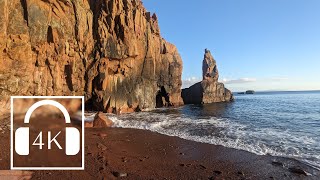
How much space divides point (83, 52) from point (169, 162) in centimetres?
2582

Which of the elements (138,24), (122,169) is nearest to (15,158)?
(122,169)

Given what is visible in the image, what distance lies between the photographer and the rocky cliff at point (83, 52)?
24.7 metres

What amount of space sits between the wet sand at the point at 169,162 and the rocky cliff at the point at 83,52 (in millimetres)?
10085

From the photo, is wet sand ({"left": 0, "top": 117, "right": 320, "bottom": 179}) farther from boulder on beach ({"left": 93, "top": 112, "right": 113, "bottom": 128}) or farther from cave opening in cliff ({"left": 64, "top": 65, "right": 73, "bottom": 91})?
cave opening in cliff ({"left": 64, "top": 65, "right": 73, "bottom": 91})

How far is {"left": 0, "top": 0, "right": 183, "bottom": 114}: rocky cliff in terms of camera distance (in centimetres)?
2469

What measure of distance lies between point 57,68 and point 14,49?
6.90 m

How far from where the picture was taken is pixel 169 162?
12844mm

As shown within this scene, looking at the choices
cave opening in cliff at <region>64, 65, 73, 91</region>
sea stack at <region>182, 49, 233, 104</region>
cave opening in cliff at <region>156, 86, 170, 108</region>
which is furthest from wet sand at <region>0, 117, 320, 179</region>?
sea stack at <region>182, 49, 233, 104</region>

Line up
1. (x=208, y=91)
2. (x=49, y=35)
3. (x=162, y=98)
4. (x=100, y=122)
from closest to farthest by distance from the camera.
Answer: (x=100, y=122)
(x=49, y=35)
(x=162, y=98)
(x=208, y=91)

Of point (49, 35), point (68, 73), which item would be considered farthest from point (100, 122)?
point (49, 35)

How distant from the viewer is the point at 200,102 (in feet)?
223

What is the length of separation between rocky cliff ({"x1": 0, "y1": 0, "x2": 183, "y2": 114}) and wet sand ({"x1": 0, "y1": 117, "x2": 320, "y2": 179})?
10.1m

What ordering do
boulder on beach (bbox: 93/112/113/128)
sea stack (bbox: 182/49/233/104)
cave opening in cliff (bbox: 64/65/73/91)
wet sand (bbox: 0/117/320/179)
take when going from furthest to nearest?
1. sea stack (bbox: 182/49/233/104)
2. cave opening in cliff (bbox: 64/65/73/91)
3. boulder on beach (bbox: 93/112/113/128)
4. wet sand (bbox: 0/117/320/179)

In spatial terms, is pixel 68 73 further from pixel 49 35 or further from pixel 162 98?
pixel 162 98
